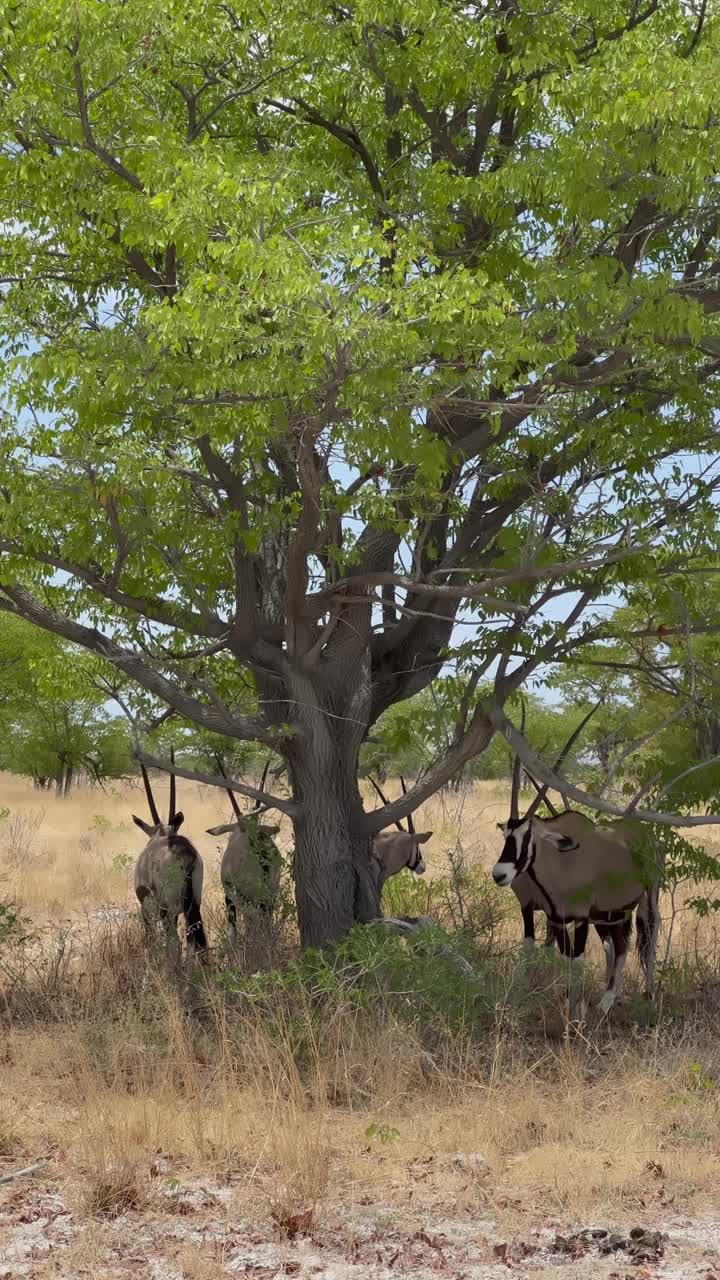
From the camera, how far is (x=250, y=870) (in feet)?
38.9

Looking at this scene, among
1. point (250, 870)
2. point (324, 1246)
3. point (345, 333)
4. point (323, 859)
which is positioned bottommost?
point (324, 1246)

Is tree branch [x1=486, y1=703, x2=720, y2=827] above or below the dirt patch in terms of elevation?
above

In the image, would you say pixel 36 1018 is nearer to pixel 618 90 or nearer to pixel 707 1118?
pixel 707 1118

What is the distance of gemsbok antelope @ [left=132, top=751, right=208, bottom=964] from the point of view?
37.6 feet

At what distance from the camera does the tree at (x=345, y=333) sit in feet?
25.8

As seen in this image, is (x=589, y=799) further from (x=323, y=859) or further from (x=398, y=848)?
(x=398, y=848)

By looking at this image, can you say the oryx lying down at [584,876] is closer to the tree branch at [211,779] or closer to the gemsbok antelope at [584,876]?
the gemsbok antelope at [584,876]

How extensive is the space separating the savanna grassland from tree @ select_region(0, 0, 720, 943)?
1966 millimetres

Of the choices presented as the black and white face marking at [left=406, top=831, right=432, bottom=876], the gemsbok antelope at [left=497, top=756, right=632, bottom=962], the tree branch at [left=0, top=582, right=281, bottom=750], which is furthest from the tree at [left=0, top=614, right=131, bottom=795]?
the gemsbok antelope at [left=497, top=756, right=632, bottom=962]

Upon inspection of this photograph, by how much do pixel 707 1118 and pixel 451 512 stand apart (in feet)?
17.9

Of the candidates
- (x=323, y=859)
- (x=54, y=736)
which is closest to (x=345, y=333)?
(x=323, y=859)

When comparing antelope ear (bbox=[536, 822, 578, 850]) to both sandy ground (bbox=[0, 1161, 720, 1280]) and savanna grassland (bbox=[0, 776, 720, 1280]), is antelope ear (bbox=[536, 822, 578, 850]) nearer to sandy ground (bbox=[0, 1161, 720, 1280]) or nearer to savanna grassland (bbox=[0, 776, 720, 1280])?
savanna grassland (bbox=[0, 776, 720, 1280])

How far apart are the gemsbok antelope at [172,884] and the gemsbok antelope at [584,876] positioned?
300 centimetres

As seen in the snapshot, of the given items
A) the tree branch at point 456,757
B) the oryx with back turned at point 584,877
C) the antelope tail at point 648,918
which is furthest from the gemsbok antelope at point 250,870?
the antelope tail at point 648,918
